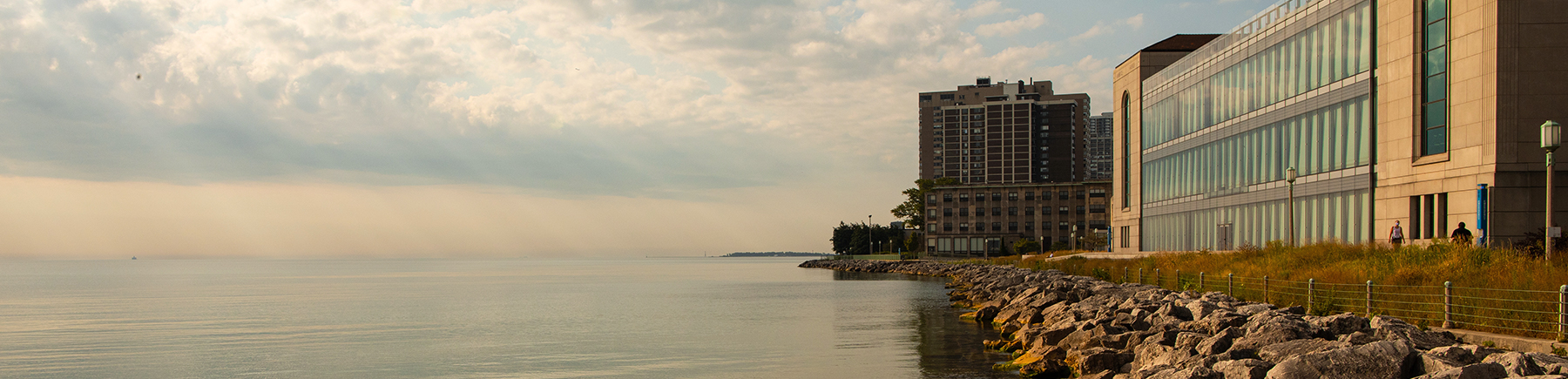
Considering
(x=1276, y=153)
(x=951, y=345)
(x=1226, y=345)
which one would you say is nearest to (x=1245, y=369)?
(x=1226, y=345)

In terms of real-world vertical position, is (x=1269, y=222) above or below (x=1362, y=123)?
below

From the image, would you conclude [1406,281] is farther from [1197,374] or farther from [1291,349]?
[1197,374]

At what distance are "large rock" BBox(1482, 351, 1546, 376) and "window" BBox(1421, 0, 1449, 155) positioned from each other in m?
33.4

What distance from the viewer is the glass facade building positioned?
4750cm

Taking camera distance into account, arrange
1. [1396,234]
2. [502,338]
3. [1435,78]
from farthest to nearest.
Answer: [1435,78]
[1396,234]
[502,338]

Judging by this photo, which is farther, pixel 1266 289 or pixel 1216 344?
pixel 1266 289

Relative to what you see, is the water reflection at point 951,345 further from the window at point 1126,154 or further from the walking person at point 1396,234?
the window at point 1126,154

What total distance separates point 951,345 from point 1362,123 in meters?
26.2

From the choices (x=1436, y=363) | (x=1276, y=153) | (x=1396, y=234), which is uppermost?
(x=1276, y=153)

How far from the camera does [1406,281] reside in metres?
24.7

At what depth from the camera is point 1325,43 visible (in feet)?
162

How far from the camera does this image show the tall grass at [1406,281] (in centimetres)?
1947

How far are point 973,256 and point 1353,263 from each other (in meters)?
130

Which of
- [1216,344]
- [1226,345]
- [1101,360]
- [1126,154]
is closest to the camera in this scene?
[1216,344]
